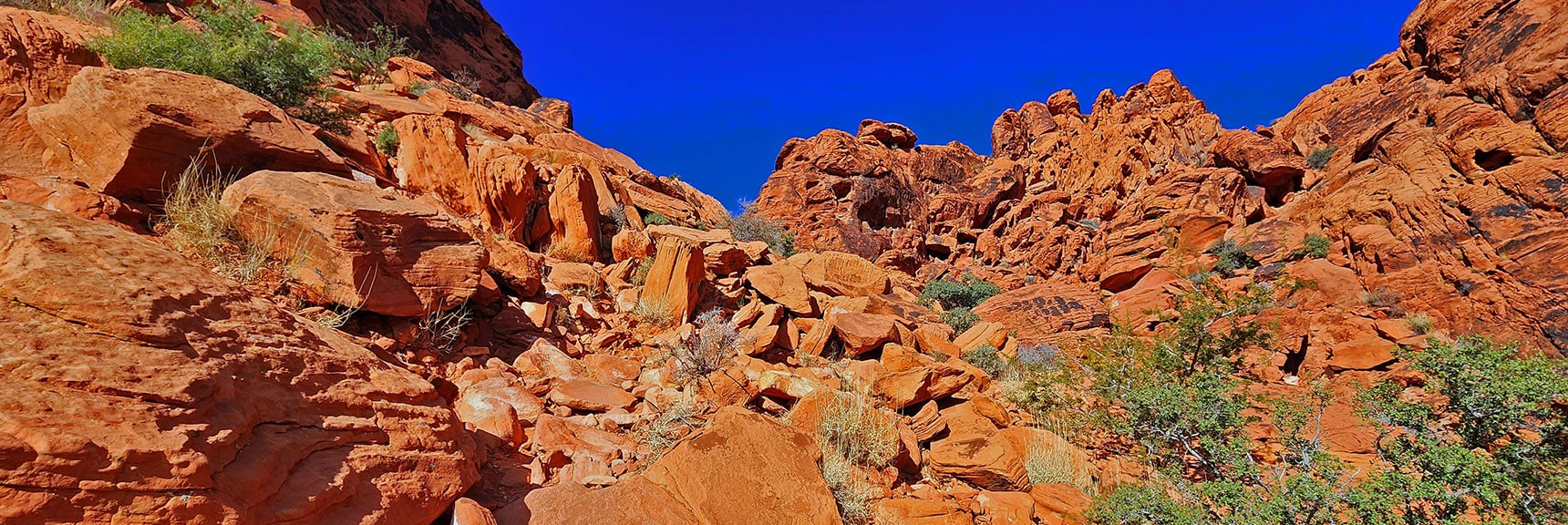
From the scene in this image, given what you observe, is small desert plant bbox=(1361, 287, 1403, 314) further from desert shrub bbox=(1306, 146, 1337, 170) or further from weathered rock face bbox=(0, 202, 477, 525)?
weathered rock face bbox=(0, 202, 477, 525)

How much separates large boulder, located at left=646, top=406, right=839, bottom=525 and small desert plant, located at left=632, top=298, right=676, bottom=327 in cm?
244

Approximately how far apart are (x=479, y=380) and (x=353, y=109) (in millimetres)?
6607

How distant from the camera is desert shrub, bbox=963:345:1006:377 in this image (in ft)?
26.5

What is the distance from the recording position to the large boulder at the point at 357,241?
11.9ft

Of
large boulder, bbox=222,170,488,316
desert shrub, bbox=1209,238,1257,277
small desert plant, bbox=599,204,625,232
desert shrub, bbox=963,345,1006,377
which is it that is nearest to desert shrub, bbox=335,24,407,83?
small desert plant, bbox=599,204,625,232

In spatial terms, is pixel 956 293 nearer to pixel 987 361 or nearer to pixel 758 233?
pixel 758 233

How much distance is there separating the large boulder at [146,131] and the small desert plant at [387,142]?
2792 mm

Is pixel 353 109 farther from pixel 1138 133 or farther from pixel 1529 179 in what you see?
pixel 1138 133

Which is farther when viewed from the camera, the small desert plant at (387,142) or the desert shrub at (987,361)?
the desert shrub at (987,361)

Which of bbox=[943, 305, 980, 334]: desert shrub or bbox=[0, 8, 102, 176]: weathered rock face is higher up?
bbox=[943, 305, 980, 334]: desert shrub

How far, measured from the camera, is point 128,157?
3.59 metres

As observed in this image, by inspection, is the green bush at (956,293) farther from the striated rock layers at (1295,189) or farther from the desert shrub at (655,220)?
the desert shrub at (655,220)

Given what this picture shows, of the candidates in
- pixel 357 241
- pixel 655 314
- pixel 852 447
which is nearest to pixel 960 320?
pixel 655 314

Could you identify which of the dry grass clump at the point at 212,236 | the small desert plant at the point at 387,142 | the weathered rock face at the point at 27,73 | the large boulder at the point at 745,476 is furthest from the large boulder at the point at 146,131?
the large boulder at the point at 745,476
